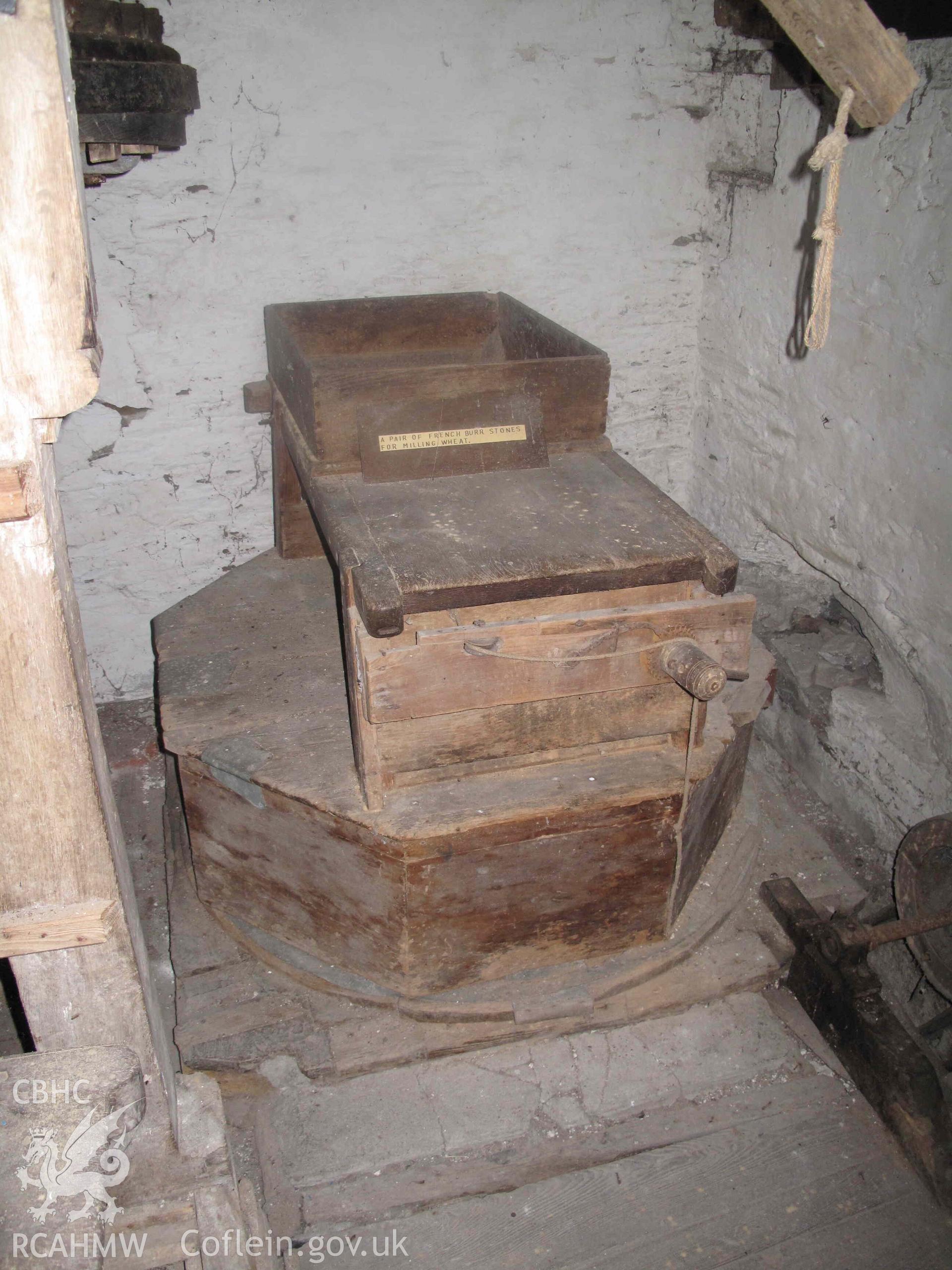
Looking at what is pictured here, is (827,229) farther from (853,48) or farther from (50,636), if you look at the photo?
(50,636)

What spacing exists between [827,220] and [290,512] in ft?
7.18

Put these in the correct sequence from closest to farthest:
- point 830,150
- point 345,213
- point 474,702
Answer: point 830,150
point 474,702
point 345,213

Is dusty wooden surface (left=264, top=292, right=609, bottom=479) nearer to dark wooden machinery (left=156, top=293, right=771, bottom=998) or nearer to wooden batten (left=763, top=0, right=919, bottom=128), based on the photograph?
dark wooden machinery (left=156, top=293, right=771, bottom=998)

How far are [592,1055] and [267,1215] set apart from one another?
3.10 ft

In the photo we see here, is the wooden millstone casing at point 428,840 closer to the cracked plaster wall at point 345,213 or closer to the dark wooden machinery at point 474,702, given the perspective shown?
the dark wooden machinery at point 474,702

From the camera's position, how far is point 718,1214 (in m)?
2.26

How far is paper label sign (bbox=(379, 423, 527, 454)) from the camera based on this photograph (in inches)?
103

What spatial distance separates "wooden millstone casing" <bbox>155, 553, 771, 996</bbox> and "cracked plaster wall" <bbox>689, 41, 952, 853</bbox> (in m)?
0.62

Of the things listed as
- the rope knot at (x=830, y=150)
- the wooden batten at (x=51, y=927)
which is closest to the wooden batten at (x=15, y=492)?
the wooden batten at (x=51, y=927)

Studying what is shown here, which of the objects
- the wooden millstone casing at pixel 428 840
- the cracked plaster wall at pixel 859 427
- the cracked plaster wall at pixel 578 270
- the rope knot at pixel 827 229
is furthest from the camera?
the cracked plaster wall at pixel 578 270

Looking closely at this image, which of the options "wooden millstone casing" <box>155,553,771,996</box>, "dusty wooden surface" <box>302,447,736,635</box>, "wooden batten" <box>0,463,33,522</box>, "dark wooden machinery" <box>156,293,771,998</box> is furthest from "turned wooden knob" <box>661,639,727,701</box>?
"wooden batten" <box>0,463,33,522</box>

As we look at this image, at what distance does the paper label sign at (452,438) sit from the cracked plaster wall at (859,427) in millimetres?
1244

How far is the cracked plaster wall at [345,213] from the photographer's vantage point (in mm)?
3189
